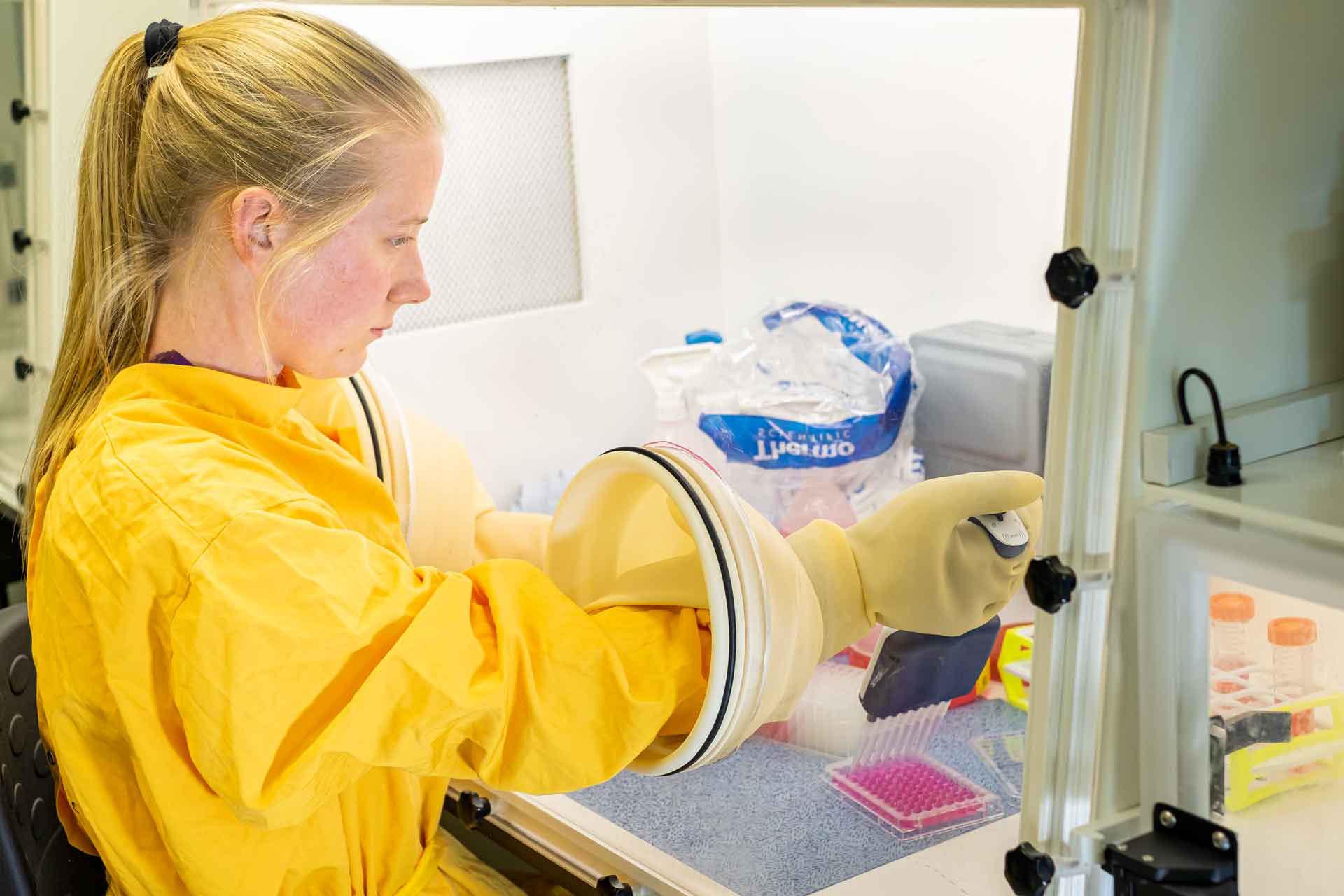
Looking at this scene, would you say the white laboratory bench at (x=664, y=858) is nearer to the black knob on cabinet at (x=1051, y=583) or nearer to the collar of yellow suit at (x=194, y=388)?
the black knob on cabinet at (x=1051, y=583)

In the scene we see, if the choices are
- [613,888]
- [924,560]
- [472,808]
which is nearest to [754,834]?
[613,888]

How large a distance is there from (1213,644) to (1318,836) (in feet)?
0.41

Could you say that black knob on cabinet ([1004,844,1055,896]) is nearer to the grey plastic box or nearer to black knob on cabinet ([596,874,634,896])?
black knob on cabinet ([596,874,634,896])

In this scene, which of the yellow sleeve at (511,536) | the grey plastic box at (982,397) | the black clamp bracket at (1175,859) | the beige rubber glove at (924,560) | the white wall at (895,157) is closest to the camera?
the black clamp bracket at (1175,859)

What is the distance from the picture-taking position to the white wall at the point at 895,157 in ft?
5.77

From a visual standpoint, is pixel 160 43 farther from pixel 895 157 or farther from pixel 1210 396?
pixel 895 157

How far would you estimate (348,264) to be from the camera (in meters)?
1.03

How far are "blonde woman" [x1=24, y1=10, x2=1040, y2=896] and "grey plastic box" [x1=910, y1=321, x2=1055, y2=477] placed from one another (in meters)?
0.66

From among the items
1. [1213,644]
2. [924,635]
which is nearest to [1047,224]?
[924,635]

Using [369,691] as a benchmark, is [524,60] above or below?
above

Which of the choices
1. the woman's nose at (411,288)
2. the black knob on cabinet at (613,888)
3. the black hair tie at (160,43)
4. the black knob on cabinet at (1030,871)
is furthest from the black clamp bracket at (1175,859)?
the black hair tie at (160,43)

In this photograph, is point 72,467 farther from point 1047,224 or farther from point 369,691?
point 1047,224

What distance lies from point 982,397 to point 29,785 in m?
1.16

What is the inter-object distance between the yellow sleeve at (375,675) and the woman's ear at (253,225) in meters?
0.22
